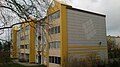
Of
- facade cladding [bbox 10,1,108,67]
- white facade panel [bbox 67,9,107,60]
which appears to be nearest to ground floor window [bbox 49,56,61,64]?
facade cladding [bbox 10,1,108,67]

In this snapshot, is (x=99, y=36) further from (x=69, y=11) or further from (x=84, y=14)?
(x=69, y=11)

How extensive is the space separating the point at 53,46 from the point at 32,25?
1180 inches

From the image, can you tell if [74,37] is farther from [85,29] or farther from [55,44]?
[55,44]

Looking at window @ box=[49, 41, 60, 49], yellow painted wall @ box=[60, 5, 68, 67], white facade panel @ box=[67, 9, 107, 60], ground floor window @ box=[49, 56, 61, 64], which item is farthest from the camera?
window @ box=[49, 41, 60, 49]

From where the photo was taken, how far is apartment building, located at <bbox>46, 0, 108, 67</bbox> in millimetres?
35750

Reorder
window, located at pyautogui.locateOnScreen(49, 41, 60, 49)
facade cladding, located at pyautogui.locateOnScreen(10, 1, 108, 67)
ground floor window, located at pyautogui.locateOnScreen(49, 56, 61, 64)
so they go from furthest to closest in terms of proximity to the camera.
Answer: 1. window, located at pyautogui.locateOnScreen(49, 41, 60, 49)
2. ground floor window, located at pyautogui.locateOnScreen(49, 56, 61, 64)
3. facade cladding, located at pyautogui.locateOnScreen(10, 1, 108, 67)

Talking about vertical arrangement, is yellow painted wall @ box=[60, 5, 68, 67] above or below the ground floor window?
above

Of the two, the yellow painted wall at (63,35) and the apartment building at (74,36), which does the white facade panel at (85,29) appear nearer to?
the apartment building at (74,36)

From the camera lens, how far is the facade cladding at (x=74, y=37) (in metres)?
35.7

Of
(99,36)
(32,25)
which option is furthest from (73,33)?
(32,25)

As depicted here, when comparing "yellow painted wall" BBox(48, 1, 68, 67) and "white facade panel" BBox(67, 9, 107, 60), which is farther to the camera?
"white facade panel" BBox(67, 9, 107, 60)

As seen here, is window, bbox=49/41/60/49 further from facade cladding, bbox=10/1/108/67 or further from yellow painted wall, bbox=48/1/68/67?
yellow painted wall, bbox=48/1/68/67

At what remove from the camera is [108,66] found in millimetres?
34156

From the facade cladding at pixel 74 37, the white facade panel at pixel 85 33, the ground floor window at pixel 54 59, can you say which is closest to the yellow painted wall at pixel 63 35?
the facade cladding at pixel 74 37
